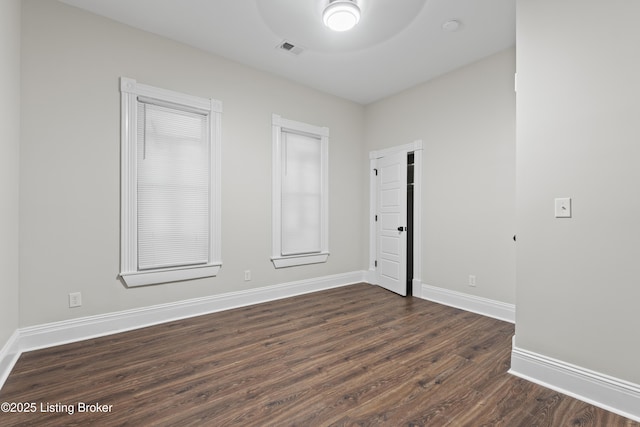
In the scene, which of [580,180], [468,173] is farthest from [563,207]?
[468,173]

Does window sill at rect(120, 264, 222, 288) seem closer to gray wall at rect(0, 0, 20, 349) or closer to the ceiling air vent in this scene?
gray wall at rect(0, 0, 20, 349)

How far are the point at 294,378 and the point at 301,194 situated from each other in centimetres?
265

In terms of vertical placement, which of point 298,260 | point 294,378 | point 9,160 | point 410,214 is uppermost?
point 9,160

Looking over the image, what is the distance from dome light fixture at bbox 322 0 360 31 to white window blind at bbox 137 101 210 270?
175 cm

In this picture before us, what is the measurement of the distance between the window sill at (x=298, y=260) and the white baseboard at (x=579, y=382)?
105 inches

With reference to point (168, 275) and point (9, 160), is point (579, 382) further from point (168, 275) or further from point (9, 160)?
point (9, 160)

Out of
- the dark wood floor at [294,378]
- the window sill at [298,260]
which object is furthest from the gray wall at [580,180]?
the window sill at [298,260]

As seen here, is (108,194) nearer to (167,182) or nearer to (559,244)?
(167,182)

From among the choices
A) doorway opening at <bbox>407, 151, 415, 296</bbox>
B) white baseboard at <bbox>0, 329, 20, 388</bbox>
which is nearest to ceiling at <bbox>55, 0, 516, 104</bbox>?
doorway opening at <bbox>407, 151, 415, 296</bbox>

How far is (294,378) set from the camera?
6.61ft

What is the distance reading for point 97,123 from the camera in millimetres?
2709

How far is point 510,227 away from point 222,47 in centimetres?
380

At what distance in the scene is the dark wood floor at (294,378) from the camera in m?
1.63

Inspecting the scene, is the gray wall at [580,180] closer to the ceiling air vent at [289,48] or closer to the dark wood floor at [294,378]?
the dark wood floor at [294,378]
